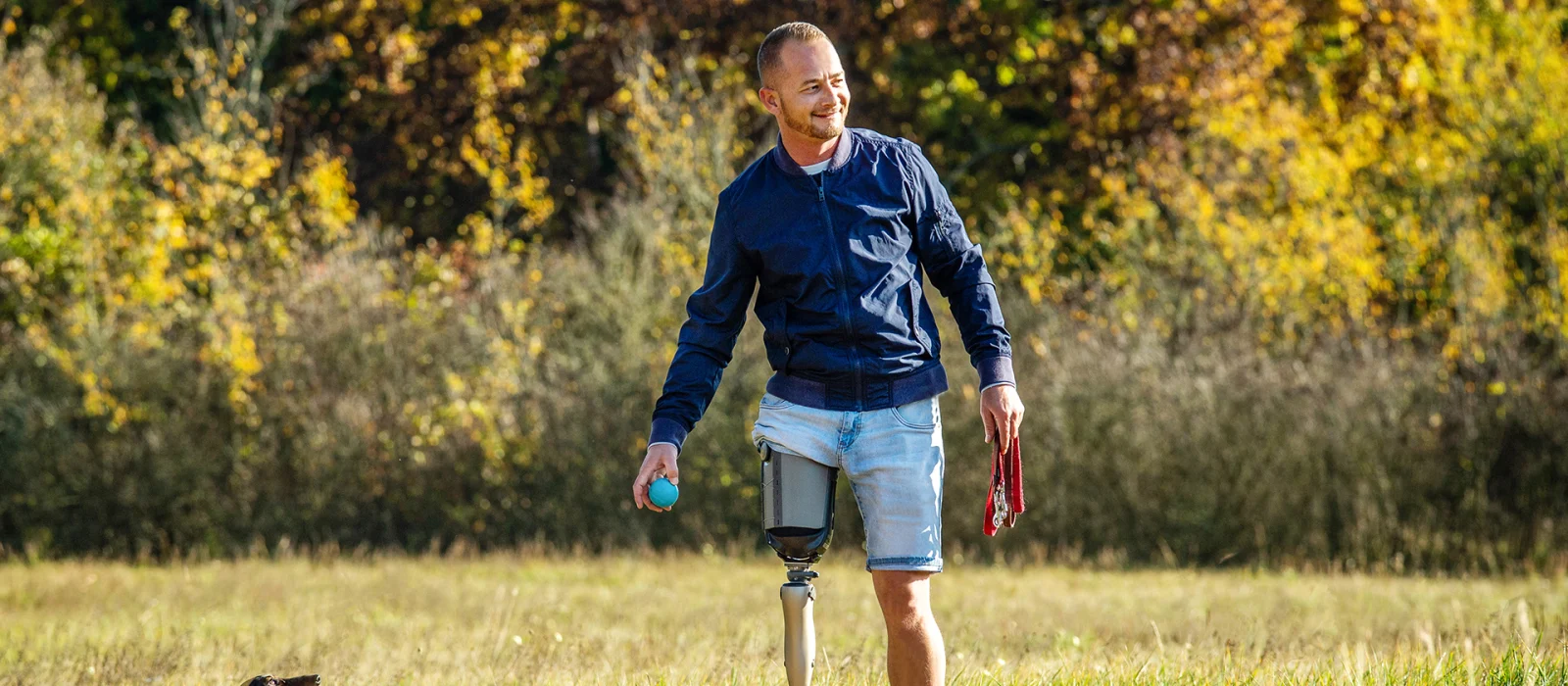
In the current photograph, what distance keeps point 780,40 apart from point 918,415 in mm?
902

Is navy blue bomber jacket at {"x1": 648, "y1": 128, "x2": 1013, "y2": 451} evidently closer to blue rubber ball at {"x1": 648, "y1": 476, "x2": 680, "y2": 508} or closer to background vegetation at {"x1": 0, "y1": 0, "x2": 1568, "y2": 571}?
blue rubber ball at {"x1": 648, "y1": 476, "x2": 680, "y2": 508}

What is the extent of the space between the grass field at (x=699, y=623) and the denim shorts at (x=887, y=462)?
1.04m

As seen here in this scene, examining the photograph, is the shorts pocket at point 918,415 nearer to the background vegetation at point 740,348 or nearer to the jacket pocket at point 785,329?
the jacket pocket at point 785,329

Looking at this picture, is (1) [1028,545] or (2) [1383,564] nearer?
(2) [1383,564]

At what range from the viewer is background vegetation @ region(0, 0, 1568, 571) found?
11141mm

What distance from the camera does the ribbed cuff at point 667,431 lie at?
374 centimetres

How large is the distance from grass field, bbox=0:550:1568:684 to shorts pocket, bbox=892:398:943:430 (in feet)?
3.58

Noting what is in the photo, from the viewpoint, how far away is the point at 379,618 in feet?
25.9

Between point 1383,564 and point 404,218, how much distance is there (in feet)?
36.5

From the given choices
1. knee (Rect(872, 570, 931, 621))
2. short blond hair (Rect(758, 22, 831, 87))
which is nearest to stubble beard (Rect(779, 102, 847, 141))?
short blond hair (Rect(758, 22, 831, 87))

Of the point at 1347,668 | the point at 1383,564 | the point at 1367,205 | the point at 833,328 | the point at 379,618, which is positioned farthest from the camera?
the point at 1367,205

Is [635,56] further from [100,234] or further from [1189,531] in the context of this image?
[1189,531]

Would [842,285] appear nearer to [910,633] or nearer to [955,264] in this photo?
[955,264]

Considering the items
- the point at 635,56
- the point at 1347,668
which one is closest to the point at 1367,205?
the point at 635,56
